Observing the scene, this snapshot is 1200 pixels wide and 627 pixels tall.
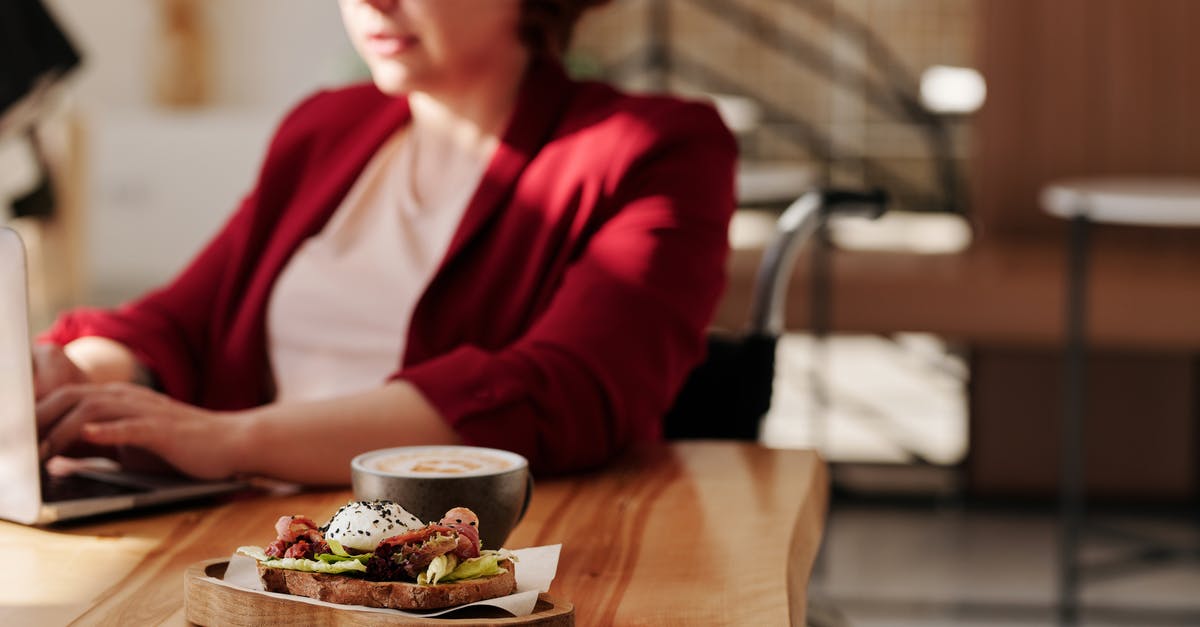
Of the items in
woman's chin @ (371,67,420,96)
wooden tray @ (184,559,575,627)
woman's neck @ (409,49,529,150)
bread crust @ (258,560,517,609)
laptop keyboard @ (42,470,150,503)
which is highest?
woman's chin @ (371,67,420,96)

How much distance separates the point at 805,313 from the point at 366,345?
2518 mm

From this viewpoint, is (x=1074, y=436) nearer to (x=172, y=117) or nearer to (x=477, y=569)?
(x=477, y=569)

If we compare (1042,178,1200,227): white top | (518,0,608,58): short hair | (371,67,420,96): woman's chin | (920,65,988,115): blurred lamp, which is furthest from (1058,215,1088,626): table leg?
(920,65,988,115): blurred lamp

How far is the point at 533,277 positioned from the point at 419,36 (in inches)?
8.6

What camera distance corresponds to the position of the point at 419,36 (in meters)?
1.24

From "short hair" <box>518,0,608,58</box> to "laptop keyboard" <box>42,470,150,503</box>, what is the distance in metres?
0.57

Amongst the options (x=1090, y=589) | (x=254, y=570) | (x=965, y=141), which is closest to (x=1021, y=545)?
(x=1090, y=589)

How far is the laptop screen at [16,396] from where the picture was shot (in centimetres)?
85

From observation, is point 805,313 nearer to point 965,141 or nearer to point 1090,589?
point 1090,589

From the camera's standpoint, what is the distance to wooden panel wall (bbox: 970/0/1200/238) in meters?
4.07

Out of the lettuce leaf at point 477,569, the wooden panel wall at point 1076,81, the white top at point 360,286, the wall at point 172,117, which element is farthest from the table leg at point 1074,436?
the wall at point 172,117

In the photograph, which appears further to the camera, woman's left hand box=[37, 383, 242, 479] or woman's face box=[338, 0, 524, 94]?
woman's face box=[338, 0, 524, 94]

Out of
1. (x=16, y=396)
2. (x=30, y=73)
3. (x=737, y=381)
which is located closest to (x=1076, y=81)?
(x=30, y=73)

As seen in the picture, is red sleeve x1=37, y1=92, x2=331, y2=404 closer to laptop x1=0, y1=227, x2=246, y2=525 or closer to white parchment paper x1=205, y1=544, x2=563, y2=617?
Result: laptop x1=0, y1=227, x2=246, y2=525
